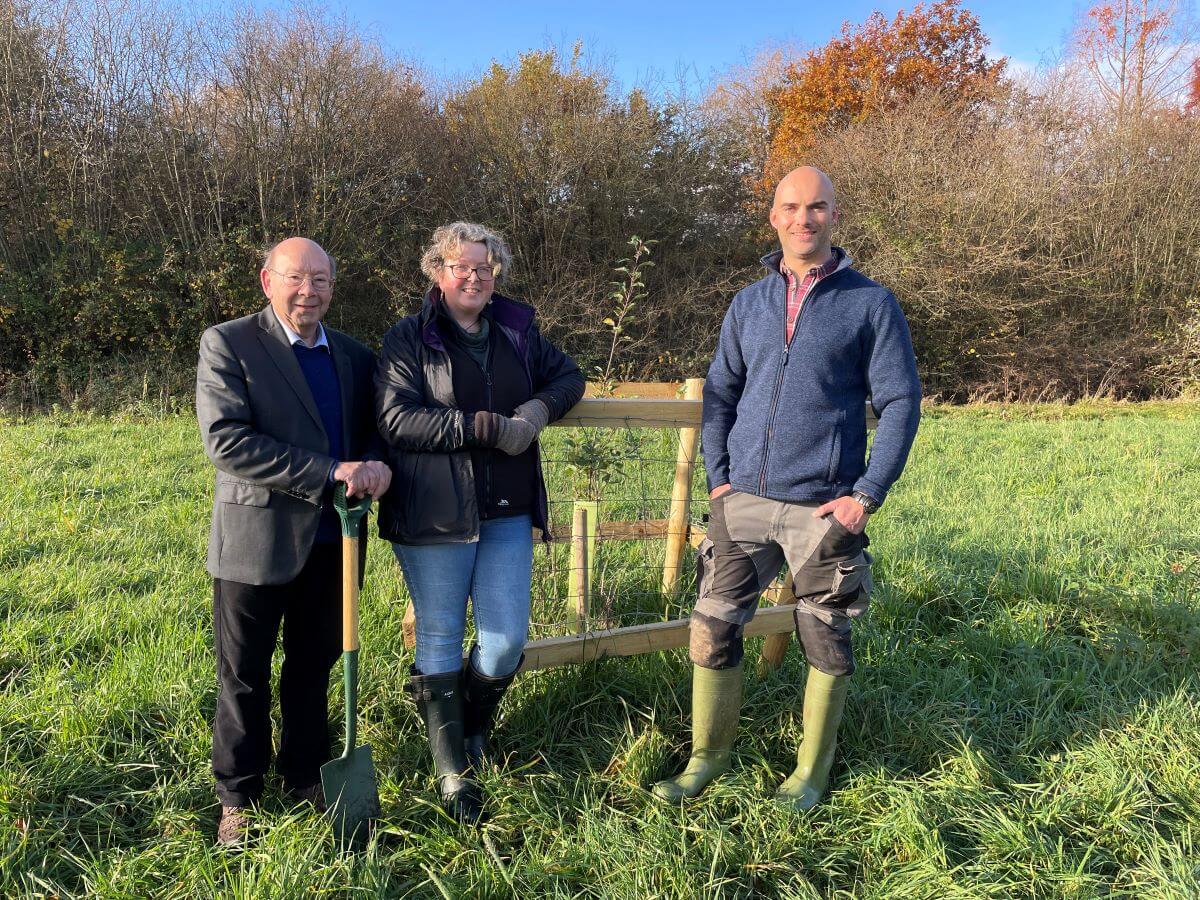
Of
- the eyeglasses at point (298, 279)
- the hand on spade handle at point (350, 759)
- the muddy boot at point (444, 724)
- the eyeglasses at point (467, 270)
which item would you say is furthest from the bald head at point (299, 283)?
the muddy boot at point (444, 724)

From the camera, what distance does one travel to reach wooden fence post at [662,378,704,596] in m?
3.29

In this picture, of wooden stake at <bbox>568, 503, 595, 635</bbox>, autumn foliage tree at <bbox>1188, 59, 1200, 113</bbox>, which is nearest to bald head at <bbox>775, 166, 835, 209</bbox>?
wooden stake at <bbox>568, 503, 595, 635</bbox>

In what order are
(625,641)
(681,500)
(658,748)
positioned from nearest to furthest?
(658,748), (625,641), (681,500)

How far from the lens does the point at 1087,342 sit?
586 inches

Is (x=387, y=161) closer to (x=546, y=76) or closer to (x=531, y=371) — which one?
(x=546, y=76)

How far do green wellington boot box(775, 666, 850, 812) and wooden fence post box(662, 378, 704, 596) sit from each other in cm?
103

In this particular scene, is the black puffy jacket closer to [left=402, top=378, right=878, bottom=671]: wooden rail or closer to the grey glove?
the grey glove

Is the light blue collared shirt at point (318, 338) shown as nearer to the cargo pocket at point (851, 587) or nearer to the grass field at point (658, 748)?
the grass field at point (658, 748)

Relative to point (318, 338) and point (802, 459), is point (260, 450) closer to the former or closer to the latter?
point (318, 338)

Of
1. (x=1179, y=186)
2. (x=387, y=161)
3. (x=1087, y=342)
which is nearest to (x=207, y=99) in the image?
(x=387, y=161)

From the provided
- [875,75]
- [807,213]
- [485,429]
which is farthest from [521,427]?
[875,75]

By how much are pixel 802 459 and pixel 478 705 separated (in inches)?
53.7

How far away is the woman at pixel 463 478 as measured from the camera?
232 cm

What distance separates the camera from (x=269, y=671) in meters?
2.30
